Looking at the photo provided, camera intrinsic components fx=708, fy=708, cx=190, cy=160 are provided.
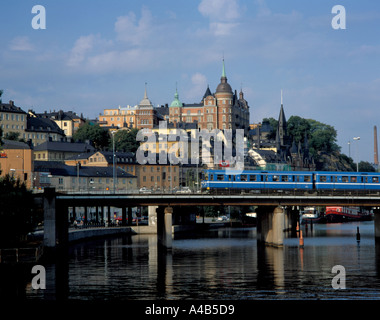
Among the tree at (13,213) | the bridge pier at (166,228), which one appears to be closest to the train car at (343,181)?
the bridge pier at (166,228)

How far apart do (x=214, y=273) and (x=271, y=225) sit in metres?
42.7

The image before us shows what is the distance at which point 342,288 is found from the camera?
207 ft

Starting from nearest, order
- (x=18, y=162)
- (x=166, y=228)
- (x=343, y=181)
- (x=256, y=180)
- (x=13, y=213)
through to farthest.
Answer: (x=13, y=213) < (x=166, y=228) < (x=256, y=180) < (x=343, y=181) < (x=18, y=162)

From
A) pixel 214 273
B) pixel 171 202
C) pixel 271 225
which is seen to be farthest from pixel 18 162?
pixel 214 273

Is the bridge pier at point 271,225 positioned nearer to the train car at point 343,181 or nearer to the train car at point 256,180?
the train car at point 256,180

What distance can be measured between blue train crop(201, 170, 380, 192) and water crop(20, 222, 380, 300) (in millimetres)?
9697

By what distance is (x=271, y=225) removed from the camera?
118 m

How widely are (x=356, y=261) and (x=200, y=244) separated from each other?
41754mm

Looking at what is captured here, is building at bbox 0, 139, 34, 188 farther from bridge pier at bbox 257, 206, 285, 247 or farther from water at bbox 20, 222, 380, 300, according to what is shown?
bridge pier at bbox 257, 206, 285, 247

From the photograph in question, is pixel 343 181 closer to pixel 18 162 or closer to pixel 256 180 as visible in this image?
pixel 256 180

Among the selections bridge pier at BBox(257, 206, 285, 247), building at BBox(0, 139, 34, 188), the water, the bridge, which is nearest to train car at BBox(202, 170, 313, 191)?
the bridge

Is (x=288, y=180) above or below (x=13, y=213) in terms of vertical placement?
above
